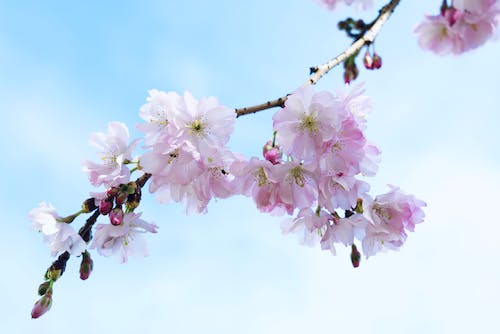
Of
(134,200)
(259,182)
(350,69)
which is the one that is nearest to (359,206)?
(259,182)

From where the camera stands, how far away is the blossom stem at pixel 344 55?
8.58 feet

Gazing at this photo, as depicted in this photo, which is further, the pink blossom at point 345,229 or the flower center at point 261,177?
the pink blossom at point 345,229

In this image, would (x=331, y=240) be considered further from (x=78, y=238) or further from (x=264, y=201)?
(x=78, y=238)

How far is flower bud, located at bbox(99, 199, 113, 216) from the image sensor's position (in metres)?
2.81

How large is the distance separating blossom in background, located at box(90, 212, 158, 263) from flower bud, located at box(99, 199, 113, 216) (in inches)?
5.3

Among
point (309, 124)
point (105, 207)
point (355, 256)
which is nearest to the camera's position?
point (309, 124)

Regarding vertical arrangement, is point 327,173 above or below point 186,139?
below

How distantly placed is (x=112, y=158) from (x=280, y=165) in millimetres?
894

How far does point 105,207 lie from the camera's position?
2.81 m

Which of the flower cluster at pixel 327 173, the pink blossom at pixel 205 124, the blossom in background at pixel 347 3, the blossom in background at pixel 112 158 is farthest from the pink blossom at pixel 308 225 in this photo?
the blossom in background at pixel 347 3

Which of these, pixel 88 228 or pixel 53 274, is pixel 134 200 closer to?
pixel 88 228

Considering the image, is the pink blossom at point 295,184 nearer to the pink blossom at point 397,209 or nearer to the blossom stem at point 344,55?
the blossom stem at point 344,55

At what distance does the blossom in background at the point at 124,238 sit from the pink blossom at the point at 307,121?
896 millimetres

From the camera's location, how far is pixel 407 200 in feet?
10.0
